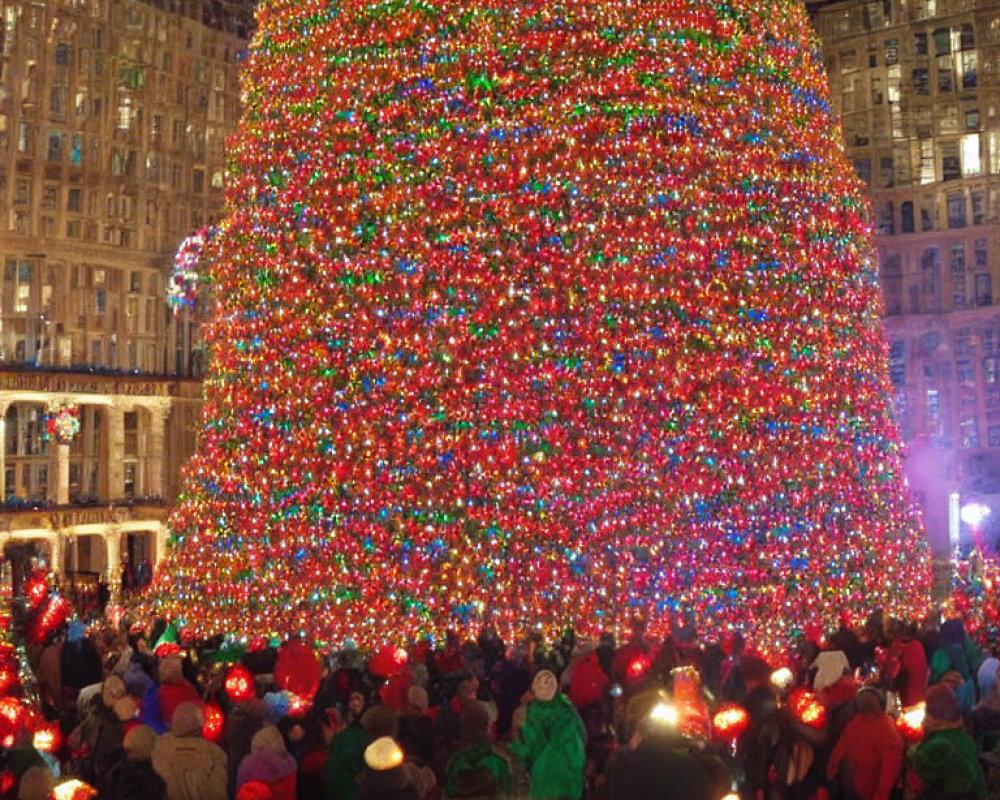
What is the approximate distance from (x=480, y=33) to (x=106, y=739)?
860cm

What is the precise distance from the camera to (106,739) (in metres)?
8.26

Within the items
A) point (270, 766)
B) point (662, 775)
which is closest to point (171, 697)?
point (270, 766)

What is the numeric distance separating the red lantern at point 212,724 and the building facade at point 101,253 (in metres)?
28.1

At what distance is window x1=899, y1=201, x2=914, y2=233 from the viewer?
151ft

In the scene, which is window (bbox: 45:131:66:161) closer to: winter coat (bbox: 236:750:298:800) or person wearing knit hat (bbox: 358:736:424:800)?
winter coat (bbox: 236:750:298:800)

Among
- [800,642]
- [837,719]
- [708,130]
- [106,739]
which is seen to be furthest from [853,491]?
[106,739]

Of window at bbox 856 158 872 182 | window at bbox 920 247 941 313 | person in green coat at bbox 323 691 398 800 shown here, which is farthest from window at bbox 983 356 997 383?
person in green coat at bbox 323 691 398 800

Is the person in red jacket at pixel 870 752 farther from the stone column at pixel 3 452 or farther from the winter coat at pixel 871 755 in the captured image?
the stone column at pixel 3 452

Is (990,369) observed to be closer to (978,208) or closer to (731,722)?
(978,208)

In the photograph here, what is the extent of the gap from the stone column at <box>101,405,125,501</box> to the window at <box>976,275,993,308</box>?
948 inches

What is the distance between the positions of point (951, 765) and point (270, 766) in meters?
2.97

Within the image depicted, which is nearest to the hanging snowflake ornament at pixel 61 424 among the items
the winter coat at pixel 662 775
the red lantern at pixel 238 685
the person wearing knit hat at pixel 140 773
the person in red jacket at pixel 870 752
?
the red lantern at pixel 238 685

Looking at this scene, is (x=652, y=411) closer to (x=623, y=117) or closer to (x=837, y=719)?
(x=623, y=117)

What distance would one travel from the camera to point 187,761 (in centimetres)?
685
